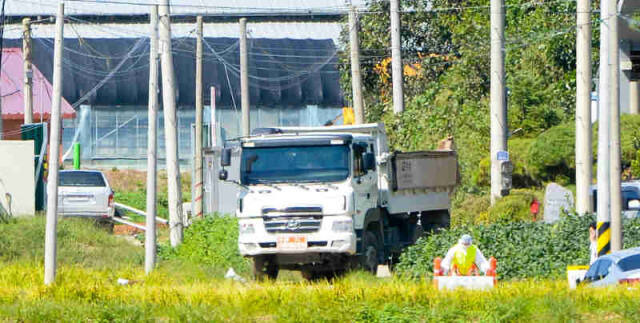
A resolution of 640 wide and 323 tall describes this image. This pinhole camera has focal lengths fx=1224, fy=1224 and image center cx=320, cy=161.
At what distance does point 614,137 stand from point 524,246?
284 centimetres

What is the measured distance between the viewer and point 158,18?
2969 cm

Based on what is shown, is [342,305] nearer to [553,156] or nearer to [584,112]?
[584,112]

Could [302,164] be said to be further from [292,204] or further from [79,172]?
[79,172]

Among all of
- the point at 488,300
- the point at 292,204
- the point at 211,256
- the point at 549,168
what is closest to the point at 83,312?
the point at 488,300

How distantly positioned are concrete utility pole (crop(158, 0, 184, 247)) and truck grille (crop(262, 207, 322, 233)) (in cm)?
860

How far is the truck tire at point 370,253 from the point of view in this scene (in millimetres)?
22953

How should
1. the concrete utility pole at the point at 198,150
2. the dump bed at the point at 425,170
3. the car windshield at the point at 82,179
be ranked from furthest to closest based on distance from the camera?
the concrete utility pole at the point at 198,150
the car windshield at the point at 82,179
the dump bed at the point at 425,170

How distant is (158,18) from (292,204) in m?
9.45

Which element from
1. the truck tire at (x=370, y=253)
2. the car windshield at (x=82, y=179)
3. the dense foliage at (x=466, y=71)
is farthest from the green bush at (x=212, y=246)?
the dense foliage at (x=466, y=71)

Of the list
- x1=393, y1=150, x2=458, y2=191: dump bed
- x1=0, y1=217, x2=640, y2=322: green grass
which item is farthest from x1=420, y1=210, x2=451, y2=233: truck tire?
x1=0, y1=217, x2=640, y2=322: green grass

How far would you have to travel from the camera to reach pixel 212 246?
28.8 metres

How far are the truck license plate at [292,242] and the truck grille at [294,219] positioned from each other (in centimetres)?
13

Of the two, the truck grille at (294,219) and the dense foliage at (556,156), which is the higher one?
the dense foliage at (556,156)

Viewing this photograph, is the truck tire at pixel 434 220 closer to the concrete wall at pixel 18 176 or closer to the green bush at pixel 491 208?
the green bush at pixel 491 208
